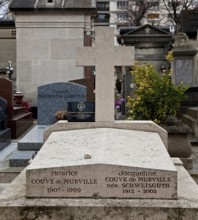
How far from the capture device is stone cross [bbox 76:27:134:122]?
515 cm

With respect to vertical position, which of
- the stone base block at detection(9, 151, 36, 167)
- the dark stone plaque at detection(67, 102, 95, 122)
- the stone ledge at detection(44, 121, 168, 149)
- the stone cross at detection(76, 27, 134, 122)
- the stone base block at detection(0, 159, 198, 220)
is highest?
the stone cross at detection(76, 27, 134, 122)

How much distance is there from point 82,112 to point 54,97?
554 cm

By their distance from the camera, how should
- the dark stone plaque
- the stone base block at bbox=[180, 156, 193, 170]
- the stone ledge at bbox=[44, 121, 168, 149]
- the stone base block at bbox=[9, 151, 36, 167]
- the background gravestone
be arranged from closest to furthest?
1. the stone ledge at bbox=[44, 121, 168, 149]
2. the dark stone plaque
3. the stone base block at bbox=[180, 156, 193, 170]
4. the stone base block at bbox=[9, 151, 36, 167]
5. the background gravestone

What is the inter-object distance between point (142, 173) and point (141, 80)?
5056 millimetres

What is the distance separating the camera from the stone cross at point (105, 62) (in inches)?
203

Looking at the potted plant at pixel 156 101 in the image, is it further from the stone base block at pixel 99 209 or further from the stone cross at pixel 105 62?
the stone base block at pixel 99 209

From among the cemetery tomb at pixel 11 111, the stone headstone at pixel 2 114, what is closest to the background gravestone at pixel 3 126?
the stone headstone at pixel 2 114

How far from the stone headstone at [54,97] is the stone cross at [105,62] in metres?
5.32

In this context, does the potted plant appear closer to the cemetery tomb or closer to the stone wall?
the cemetery tomb

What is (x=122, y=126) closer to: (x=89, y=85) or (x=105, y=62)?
(x=105, y=62)

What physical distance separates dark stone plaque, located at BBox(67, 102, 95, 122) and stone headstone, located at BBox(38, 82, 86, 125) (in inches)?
202

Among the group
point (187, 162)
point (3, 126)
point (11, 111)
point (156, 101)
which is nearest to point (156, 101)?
point (156, 101)

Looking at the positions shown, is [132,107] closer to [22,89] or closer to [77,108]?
[77,108]

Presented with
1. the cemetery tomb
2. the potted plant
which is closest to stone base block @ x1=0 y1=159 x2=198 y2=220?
the potted plant
